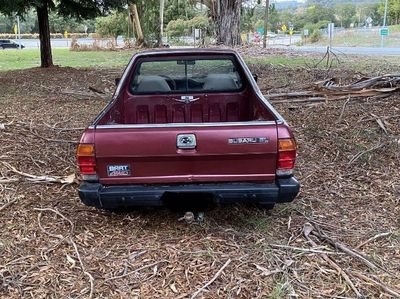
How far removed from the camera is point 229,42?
27.2 metres

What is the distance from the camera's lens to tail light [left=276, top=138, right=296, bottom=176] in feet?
12.8

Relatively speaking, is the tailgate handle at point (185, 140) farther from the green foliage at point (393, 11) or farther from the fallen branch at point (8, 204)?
the green foliage at point (393, 11)

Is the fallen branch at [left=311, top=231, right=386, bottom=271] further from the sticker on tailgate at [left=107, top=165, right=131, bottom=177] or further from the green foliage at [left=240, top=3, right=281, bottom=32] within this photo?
the green foliage at [left=240, top=3, right=281, bottom=32]

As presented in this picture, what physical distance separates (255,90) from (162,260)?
221 cm

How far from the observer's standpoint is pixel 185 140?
389 centimetres

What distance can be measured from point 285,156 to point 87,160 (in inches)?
63.3

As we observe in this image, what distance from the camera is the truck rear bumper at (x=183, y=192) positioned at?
3.99 metres

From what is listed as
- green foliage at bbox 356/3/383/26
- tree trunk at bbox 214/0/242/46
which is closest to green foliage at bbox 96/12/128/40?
tree trunk at bbox 214/0/242/46

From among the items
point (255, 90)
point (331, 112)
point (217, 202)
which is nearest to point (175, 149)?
point (217, 202)

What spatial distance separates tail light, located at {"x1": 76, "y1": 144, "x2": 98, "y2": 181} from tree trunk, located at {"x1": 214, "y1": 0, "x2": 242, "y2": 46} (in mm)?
23459

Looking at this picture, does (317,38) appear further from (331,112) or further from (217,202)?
(217,202)

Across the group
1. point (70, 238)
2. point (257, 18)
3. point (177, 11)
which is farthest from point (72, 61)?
point (257, 18)

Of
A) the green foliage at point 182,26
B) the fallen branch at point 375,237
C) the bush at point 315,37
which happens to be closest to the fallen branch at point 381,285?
the fallen branch at point 375,237

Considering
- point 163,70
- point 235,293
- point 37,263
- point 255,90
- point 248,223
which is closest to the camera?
point 235,293
